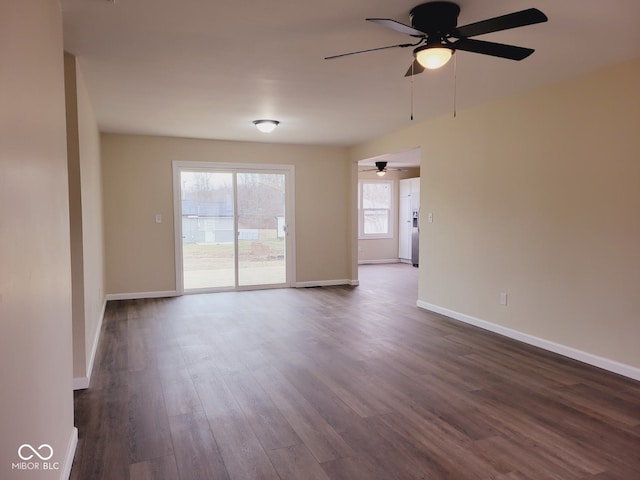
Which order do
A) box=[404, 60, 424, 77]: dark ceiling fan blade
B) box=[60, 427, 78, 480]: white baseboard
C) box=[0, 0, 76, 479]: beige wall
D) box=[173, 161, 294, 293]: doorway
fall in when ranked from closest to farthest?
box=[0, 0, 76, 479]: beige wall, box=[60, 427, 78, 480]: white baseboard, box=[404, 60, 424, 77]: dark ceiling fan blade, box=[173, 161, 294, 293]: doorway

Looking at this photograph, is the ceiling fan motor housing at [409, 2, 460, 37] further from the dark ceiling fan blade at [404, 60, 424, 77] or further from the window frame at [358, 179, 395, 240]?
the window frame at [358, 179, 395, 240]

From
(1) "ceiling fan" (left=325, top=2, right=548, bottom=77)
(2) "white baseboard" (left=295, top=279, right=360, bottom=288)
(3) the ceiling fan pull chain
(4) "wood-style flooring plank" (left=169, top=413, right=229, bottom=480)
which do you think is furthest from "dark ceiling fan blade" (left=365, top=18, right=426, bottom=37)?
(2) "white baseboard" (left=295, top=279, right=360, bottom=288)

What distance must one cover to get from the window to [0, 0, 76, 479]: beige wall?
28.3ft

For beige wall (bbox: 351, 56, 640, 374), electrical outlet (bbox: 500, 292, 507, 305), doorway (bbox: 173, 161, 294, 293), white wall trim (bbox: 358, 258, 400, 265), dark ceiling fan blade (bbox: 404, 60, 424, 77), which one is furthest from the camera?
white wall trim (bbox: 358, 258, 400, 265)

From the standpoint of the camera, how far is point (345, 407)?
9.42 feet

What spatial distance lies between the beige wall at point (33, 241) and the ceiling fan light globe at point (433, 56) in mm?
1911

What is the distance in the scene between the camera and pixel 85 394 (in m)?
3.09

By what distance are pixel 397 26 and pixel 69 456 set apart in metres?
2.73

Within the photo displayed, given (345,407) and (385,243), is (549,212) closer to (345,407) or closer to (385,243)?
(345,407)

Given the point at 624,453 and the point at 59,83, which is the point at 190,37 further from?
the point at 624,453

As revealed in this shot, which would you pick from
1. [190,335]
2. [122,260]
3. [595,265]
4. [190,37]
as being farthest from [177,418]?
[122,260]

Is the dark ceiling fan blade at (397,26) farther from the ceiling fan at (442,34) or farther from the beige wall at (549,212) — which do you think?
the beige wall at (549,212)

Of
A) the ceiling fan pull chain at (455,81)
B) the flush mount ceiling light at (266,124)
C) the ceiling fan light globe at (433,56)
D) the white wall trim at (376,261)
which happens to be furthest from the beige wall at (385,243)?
the ceiling fan light globe at (433,56)

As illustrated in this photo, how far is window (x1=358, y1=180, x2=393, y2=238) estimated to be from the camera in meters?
10.6
